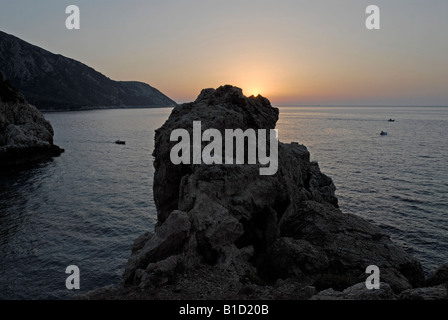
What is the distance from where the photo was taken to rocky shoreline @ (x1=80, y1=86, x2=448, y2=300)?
14.3 m

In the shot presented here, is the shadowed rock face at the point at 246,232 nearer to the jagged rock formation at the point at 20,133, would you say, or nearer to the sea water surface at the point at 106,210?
the sea water surface at the point at 106,210

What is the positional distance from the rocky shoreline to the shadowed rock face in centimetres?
6

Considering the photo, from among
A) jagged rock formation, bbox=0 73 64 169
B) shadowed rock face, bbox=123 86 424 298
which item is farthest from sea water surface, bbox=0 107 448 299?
shadowed rock face, bbox=123 86 424 298

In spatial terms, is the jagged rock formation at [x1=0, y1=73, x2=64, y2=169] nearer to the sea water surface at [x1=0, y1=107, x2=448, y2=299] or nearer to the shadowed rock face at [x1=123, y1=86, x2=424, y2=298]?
the sea water surface at [x1=0, y1=107, x2=448, y2=299]

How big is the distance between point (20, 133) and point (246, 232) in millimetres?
70401

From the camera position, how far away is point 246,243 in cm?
2066

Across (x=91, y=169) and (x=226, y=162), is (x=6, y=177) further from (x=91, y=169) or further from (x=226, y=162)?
(x=226, y=162)

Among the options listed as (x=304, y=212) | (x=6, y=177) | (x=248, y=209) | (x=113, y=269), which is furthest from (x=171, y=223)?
(x=6, y=177)

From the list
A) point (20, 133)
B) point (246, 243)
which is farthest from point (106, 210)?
point (20, 133)

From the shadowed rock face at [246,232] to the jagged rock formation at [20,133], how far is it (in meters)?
58.2

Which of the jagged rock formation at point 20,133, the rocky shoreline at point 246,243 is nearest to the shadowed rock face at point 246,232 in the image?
the rocky shoreline at point 246,243

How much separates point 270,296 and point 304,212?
10.9 meters

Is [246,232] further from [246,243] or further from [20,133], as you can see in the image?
[20,133]
